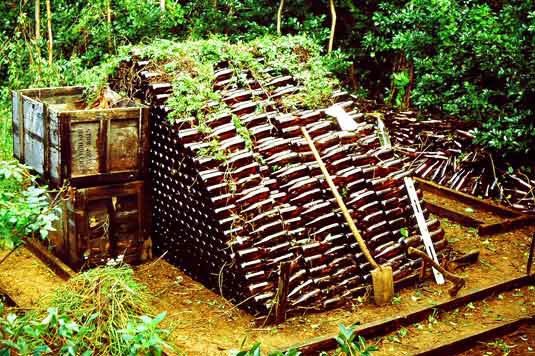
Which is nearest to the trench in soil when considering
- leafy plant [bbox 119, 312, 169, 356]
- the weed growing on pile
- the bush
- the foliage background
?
leafy plant [bbox 119, 312, 169, 356]

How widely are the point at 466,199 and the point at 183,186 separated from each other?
13.9ft

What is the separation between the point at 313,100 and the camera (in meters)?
6.99

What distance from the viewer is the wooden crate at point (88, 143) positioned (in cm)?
624

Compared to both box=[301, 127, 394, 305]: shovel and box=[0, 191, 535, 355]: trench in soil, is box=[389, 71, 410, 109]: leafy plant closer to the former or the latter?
box=[0, 191, 535, 355]: trench in soil

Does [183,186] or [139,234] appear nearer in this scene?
[183,186]

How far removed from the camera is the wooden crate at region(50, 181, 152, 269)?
641cm

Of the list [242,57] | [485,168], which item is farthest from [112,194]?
[485,168]

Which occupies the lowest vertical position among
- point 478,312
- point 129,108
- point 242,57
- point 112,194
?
point 478,312

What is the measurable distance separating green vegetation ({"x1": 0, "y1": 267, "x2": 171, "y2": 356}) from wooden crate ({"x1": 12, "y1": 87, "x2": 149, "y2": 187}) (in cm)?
115

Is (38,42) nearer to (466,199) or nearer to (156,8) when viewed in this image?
(156,8)

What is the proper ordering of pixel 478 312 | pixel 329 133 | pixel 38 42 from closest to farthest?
1. pixel 478 312
2. pixel 329 133
3. pixel 38 42

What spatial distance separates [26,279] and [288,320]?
106 inches

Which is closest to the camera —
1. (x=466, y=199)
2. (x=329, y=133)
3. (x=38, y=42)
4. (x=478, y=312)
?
(x=478, y=312)

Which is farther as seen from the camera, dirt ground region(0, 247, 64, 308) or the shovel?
dirt ground region(0, 247, 64, 308)
